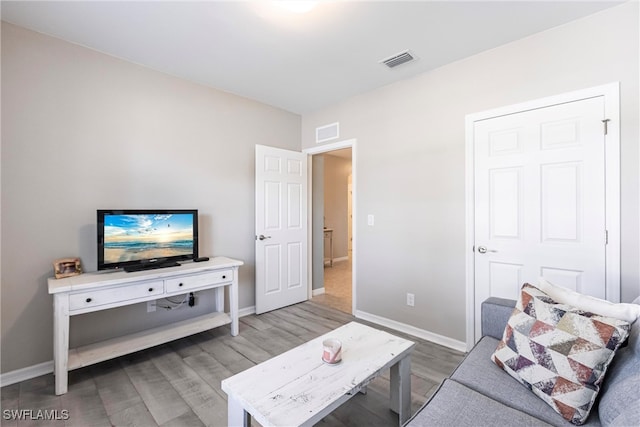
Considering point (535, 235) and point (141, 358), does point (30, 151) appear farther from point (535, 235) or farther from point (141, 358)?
point (535, 235)

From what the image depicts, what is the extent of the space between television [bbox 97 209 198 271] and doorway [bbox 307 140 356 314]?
5.95 ft

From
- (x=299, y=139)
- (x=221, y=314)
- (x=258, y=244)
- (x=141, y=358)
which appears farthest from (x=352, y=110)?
(x=141, y=358)

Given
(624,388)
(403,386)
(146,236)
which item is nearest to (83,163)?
(146,236)

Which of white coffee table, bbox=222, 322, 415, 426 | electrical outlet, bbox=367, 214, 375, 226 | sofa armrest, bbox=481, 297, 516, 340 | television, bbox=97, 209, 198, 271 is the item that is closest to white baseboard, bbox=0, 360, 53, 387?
television, bbox=97, 209, 198, 271

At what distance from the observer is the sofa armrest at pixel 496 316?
1.70 meters

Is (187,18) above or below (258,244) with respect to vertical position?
above

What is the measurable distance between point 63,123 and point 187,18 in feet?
4.37

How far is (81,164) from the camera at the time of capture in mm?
2387

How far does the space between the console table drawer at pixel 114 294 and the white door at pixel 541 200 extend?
2.73 metres

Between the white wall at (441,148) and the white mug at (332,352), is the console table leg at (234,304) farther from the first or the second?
the white mug at (332,352)

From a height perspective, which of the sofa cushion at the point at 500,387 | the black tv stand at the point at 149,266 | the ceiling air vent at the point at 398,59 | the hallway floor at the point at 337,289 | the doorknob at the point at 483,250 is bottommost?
the hallway floor at the point at 337,289

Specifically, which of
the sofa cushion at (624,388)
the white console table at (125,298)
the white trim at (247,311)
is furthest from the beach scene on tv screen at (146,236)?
the sofa cushion at (624,388)

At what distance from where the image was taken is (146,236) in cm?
253

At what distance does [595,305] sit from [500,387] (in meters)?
0.60
